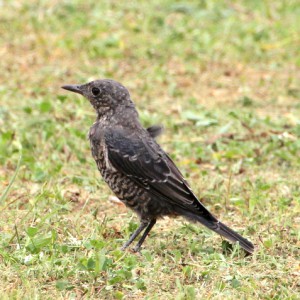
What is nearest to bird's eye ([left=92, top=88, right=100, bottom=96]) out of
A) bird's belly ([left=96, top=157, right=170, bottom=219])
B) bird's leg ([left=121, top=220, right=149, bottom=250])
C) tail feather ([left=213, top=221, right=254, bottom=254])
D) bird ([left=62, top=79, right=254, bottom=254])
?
bird ([left=62, top=79, right=254, bottom=254])

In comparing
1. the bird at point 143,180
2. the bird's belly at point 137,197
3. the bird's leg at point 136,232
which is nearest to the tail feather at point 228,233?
the bird at point 143,180

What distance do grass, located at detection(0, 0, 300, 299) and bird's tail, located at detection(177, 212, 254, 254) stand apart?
105 millimetres

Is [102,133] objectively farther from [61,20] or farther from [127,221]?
[61,20]

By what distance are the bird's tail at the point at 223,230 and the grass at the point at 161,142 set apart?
0.10m

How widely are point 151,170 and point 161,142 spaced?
2557mm

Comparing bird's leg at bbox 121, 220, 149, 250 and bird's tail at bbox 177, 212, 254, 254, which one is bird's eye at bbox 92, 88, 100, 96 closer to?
bird's leg at bbox 121, 220, 149, 250

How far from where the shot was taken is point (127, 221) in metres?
7.20

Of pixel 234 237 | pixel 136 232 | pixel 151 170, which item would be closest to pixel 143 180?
pixel 151 170

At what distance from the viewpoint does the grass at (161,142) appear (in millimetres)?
5855

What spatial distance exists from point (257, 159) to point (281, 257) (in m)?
2.54

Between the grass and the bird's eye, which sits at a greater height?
the bird's eye

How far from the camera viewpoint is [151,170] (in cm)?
668

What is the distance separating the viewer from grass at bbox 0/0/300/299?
5.86 meters

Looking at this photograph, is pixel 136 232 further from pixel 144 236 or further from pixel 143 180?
pixel 143 180
